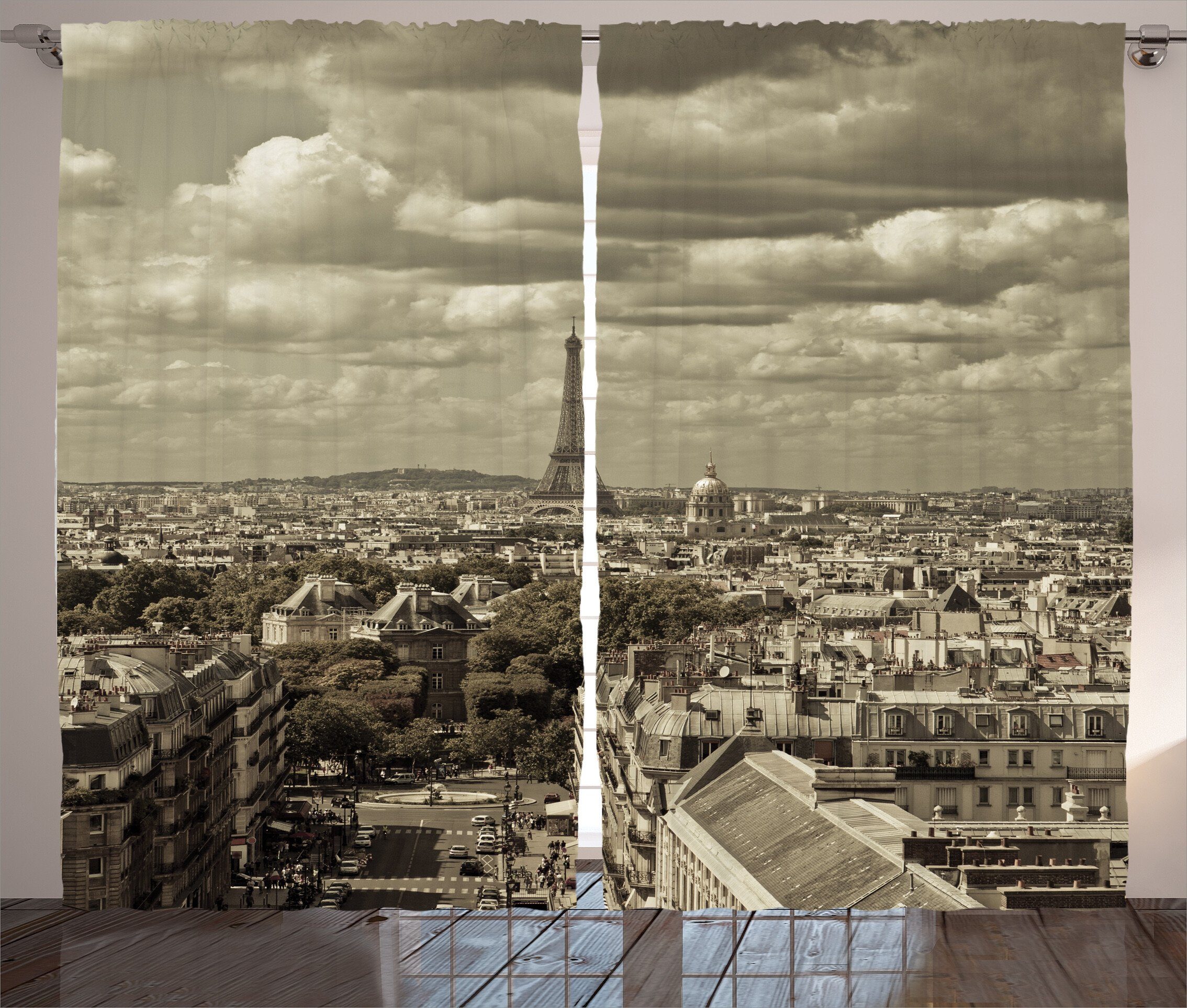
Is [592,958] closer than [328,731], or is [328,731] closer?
[592,958]

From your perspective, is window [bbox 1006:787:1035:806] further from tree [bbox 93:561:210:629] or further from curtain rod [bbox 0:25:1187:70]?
tree [bbox 93:561:210:629]

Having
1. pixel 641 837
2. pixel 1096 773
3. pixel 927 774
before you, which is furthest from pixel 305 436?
pixel 1096 773

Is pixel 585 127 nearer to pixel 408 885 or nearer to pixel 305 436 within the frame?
pixel 305 436

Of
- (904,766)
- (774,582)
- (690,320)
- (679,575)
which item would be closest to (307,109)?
(690,320)

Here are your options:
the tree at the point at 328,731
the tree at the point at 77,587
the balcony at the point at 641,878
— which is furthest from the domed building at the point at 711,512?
the tree at the point at 77,587

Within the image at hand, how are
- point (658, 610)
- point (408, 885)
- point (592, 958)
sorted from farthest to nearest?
point (658, 610)
point (408, 885)
point (592, 958)

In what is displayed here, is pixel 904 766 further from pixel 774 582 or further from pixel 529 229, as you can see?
pixel 529 229

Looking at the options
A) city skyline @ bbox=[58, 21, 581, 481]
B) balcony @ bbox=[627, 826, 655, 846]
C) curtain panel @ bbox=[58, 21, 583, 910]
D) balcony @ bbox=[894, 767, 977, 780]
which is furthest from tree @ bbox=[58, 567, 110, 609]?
balcony @ bbox=[894, 767, 977, 780]
